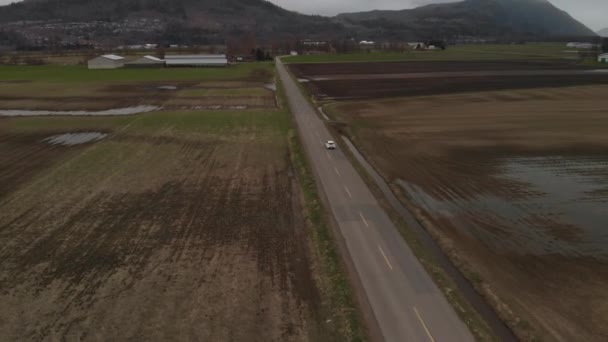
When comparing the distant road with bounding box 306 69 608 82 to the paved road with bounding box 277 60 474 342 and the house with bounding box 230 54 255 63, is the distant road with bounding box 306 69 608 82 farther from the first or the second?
the paved road with bounding box 277 60 474 342

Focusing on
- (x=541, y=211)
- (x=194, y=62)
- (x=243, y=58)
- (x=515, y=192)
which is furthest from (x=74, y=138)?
(x=243, y=58)

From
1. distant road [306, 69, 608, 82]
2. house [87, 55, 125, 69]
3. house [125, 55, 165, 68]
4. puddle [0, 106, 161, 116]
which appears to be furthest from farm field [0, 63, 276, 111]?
distant road [306, 69, 608, 82]

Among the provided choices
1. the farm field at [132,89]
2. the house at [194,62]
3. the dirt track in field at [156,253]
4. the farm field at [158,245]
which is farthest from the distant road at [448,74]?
the dirt track in field at [156,253]

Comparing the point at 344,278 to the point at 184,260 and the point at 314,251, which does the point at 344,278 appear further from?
the point at 184,260

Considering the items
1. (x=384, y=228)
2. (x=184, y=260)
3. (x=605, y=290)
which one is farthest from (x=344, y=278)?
(x=605, y=290)

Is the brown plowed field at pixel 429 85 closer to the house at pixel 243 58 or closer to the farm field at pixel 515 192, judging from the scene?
the farm field at pixel 515 192

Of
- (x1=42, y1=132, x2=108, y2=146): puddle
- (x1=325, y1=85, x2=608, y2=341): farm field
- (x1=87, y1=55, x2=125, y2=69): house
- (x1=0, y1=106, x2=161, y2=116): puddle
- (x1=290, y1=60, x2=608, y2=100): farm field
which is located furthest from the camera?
(x1=87, y1=55, x2=125, y2=69): house
